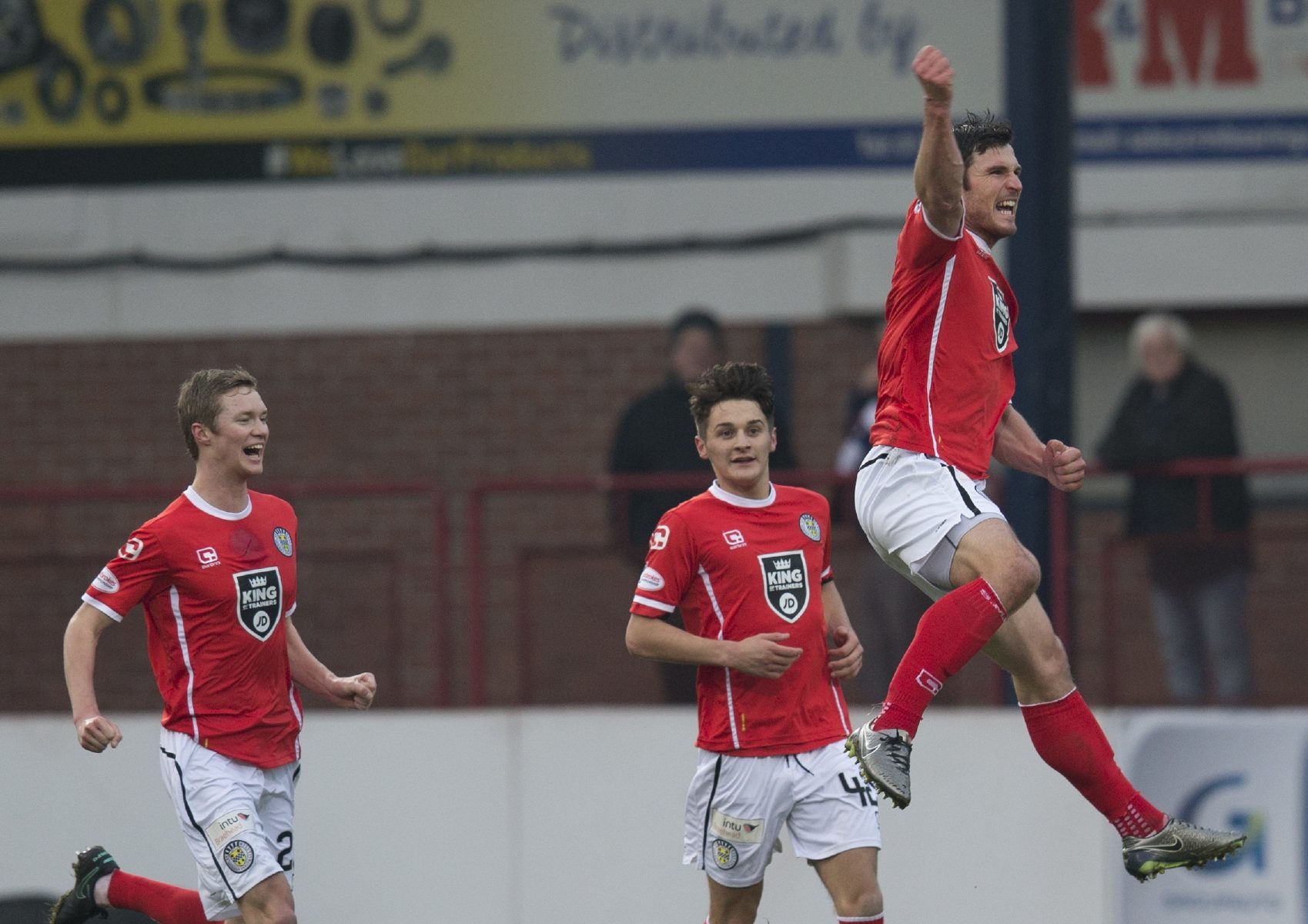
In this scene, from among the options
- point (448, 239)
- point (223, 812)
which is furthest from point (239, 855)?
point (448, 239)

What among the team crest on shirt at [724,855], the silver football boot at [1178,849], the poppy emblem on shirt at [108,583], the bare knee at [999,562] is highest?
the bare knee at [999,562]

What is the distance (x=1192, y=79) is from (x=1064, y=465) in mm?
6723

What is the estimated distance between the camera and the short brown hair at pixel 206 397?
19.6ft

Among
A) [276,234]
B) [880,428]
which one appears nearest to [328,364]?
[276,234]

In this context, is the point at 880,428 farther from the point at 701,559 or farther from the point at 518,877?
the point at 518,877

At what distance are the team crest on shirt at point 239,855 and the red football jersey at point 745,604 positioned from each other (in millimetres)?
1344

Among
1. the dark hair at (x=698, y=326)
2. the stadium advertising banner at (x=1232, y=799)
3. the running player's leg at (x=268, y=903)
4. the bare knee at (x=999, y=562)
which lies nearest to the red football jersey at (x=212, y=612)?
the running player's leg at (x=268, y=903)

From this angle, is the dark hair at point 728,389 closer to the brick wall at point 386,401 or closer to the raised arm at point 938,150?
the raised arm at point 938,150

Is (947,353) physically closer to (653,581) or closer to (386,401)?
(653,581)

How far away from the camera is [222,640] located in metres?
6.00

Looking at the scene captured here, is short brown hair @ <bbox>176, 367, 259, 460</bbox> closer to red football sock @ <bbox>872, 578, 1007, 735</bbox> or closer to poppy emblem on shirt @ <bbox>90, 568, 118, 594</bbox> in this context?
poppy emblem on shirt @ <bbox>90, 568, 118, 594</bbox>

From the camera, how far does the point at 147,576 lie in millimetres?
5934

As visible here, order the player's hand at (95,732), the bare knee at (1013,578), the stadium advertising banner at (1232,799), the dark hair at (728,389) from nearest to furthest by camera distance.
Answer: the bare knee at (1013,578) < the player's hand at (95,732) < the dark hair at (728,389) < the stadium advertising banner at (1232,799)

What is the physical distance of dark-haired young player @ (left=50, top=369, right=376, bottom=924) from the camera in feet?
19.5
